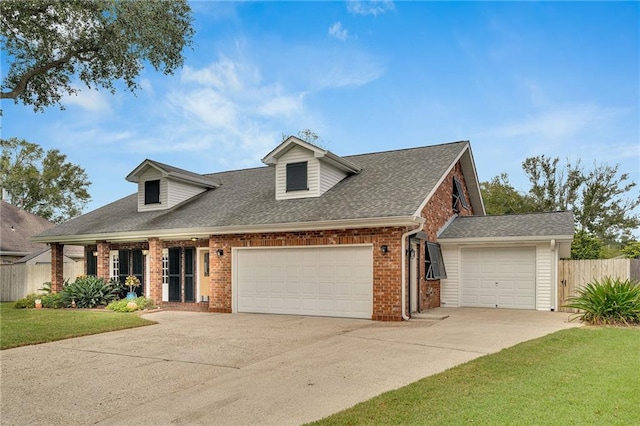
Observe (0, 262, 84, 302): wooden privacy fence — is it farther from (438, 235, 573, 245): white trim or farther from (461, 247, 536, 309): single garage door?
(461, 247, 536, 309): single garage door

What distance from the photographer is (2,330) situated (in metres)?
11.0

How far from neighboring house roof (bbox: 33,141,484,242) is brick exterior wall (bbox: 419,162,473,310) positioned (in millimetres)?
1021

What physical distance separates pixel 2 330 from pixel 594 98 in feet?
81.1

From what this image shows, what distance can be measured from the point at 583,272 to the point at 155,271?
14238 mm

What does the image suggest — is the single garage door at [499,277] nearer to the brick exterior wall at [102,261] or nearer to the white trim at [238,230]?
the white trim at [238,230]

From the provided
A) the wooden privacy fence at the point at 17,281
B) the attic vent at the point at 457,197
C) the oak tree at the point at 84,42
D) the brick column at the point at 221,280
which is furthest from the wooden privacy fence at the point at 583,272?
the wooden privacy fence at the point at 17,281

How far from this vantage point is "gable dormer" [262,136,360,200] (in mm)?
15047

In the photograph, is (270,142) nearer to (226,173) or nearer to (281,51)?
(226,173)

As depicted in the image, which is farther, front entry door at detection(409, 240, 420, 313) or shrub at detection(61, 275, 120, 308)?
shrub at detection(61, 275, 120, 308)

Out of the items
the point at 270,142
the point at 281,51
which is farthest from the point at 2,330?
the point at 270,142

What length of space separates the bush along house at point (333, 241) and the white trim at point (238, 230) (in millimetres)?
42

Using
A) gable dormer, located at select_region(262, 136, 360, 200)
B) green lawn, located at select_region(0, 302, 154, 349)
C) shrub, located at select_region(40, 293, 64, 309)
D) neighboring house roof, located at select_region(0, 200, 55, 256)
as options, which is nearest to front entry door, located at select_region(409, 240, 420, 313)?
gable dormer, located at select_region(262, 136, 360, 200)

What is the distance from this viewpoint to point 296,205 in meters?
14.7

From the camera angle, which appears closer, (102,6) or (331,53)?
(102,6)
